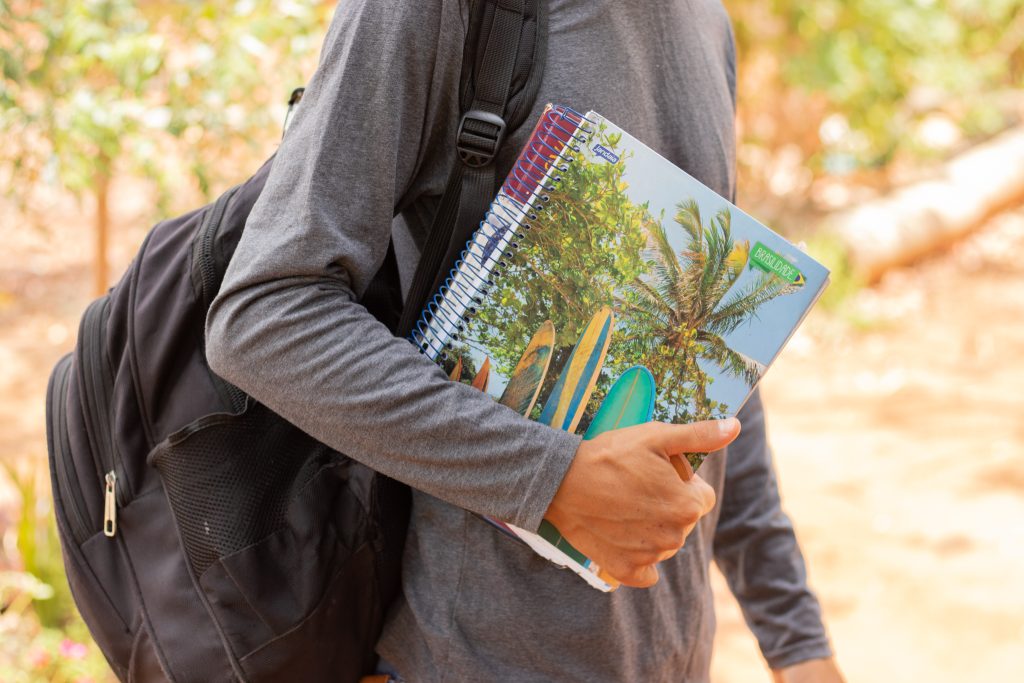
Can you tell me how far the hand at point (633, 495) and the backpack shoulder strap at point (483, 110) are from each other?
249 mm

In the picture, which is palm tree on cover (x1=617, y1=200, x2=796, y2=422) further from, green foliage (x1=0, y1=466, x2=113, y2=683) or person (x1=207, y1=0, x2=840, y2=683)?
green foliage (x1=0, y1=466, x2=113, y2=683)

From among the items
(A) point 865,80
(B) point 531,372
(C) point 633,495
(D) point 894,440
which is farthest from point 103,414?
(A) point 865,80

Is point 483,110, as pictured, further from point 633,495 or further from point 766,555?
point 766,555

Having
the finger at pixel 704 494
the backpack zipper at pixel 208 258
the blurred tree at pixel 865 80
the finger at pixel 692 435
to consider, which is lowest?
the backpack zipper at pixel 208 258

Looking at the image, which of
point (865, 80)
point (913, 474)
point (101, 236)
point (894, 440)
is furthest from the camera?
point (865, 80)

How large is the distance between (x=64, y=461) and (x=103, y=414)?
79 mm

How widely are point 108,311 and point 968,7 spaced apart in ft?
26.8

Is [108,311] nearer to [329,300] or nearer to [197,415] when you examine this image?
[197,415]

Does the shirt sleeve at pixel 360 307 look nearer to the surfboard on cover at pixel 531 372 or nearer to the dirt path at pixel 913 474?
the surfboard on cover at pixel 531 372

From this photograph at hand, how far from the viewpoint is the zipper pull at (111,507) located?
108cm

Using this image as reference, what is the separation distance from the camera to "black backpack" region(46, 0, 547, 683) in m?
1.05

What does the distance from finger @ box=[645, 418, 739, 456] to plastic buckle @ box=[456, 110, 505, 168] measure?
0.31m

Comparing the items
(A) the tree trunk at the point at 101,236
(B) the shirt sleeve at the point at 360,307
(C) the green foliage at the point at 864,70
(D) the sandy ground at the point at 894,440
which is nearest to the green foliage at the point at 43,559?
(D) the sandy ground at the point at 894,440

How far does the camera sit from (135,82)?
2.46 metres
